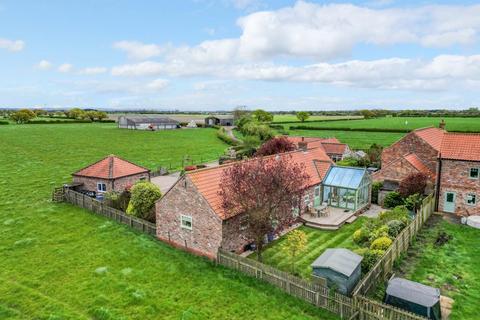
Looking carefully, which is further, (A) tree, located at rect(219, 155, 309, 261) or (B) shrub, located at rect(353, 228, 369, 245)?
(B) shrub, located at rect(353, 228, 369, 245)

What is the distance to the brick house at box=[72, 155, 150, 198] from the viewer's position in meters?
34.7

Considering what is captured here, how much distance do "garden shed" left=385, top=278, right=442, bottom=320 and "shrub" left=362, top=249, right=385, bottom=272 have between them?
3127mm

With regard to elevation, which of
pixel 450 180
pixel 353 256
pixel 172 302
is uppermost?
pixel 450 180

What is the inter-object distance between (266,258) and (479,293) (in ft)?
37.9

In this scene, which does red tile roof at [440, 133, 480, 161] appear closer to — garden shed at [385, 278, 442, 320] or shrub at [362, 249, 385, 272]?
shrub at [362, 249, 385, 272]

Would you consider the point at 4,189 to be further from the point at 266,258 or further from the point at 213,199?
the point at 266,258

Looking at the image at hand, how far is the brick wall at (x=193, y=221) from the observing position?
2100 cm

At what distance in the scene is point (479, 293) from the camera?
1761 centimetres

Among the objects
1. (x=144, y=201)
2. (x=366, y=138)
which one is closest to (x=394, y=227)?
(x=144, y=201)

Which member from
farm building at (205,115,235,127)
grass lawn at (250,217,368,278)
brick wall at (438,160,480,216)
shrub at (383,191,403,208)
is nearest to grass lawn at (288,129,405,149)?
shrub at (383,191,403,208)

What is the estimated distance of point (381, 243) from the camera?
20.7m

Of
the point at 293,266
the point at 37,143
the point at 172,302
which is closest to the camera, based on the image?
the point at 172,302

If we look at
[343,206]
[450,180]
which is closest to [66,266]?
[343,206]

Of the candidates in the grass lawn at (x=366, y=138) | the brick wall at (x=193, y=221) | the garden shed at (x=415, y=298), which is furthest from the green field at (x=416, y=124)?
the brick wall at (x=193, y=221)
